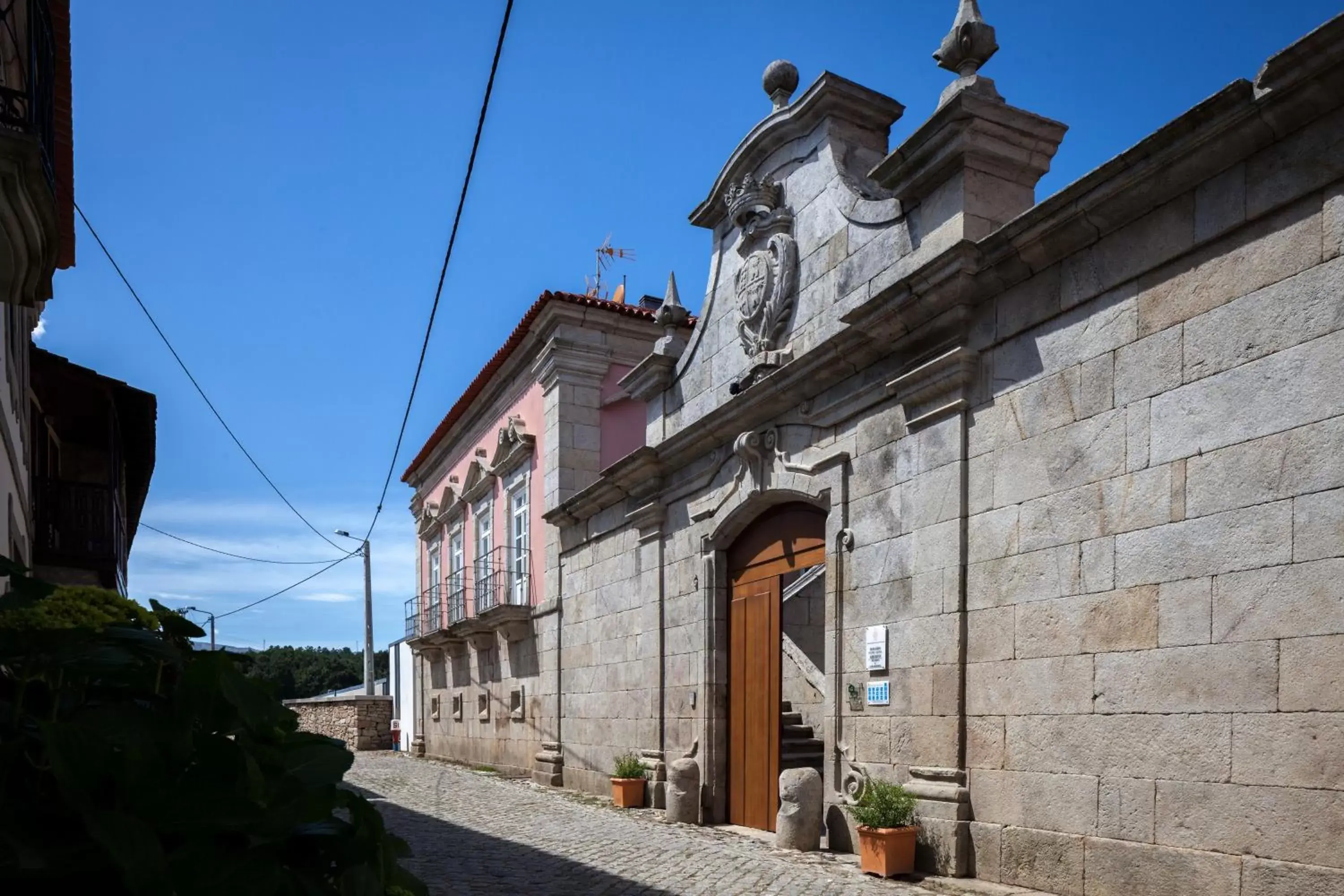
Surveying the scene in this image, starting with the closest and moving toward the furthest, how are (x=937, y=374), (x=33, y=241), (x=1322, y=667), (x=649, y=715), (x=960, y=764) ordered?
(x=33, y=241) → (x=1322, y=667) → (x=960, y=764) → (x=937, y=374) → (x=649, y=715)

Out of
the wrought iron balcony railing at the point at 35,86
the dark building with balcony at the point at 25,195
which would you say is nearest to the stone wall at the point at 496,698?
the dark building with balcony at the point at 25,195

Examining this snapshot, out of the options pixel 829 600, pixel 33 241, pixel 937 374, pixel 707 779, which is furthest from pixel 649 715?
pixel 33 241

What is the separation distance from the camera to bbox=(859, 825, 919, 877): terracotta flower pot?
6102 millimetres

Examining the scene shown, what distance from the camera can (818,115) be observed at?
8242mm

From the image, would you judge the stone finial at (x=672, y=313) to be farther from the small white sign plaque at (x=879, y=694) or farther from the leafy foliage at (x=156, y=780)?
the leafy foliage at (x=156, y=780)

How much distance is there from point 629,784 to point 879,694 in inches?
164

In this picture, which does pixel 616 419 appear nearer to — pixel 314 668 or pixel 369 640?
pixel 369 640

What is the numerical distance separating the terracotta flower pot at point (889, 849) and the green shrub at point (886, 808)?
4 centimetres

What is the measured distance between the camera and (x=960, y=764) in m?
6.13

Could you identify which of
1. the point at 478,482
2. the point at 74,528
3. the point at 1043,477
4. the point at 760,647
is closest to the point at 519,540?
the point at 478,482

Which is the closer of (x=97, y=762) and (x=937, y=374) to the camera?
(x=97, y=762)

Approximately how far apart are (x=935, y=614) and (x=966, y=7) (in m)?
3.76

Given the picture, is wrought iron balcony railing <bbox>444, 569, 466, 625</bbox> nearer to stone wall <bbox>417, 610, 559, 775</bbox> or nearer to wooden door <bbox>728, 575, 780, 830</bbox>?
stone wall <bbox>417, 610, 559, 775</bbox>

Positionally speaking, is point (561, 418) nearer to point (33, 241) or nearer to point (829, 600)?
point (829, 600)
